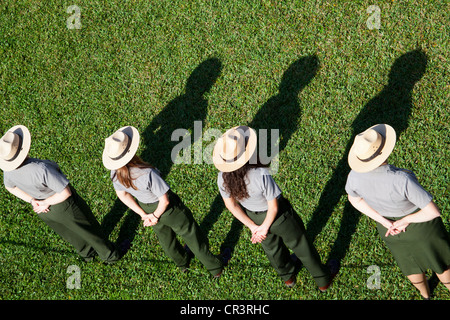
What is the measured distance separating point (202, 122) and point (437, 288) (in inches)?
178

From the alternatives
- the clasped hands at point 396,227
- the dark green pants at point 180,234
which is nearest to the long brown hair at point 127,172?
the dark green pants at point 180,234

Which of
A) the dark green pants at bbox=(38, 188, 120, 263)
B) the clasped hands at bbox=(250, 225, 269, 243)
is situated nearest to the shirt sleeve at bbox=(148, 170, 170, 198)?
the clasped hands at bbox=(250, 225, 269, 243)

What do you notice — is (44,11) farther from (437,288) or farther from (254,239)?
(437,288)

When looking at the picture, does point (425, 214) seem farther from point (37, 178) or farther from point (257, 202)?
point (37, 178)

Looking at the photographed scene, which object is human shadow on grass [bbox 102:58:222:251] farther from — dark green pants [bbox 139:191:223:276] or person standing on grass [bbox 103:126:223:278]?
person standing on grass [bbox 103:126:223:278]

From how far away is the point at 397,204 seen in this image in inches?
177

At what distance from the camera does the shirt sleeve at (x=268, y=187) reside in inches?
183

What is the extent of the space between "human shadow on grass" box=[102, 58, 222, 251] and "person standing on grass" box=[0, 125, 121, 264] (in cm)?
101

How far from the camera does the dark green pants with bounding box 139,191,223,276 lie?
554 cm

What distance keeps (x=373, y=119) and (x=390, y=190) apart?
3.00 m

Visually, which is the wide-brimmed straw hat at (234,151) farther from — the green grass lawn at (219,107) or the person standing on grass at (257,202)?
the green grass lawn at (219,107)

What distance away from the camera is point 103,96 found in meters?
8.41

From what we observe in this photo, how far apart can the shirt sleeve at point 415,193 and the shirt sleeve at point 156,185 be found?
2.68 metres

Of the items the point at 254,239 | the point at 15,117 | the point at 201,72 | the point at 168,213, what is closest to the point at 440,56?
the point at 201,72
